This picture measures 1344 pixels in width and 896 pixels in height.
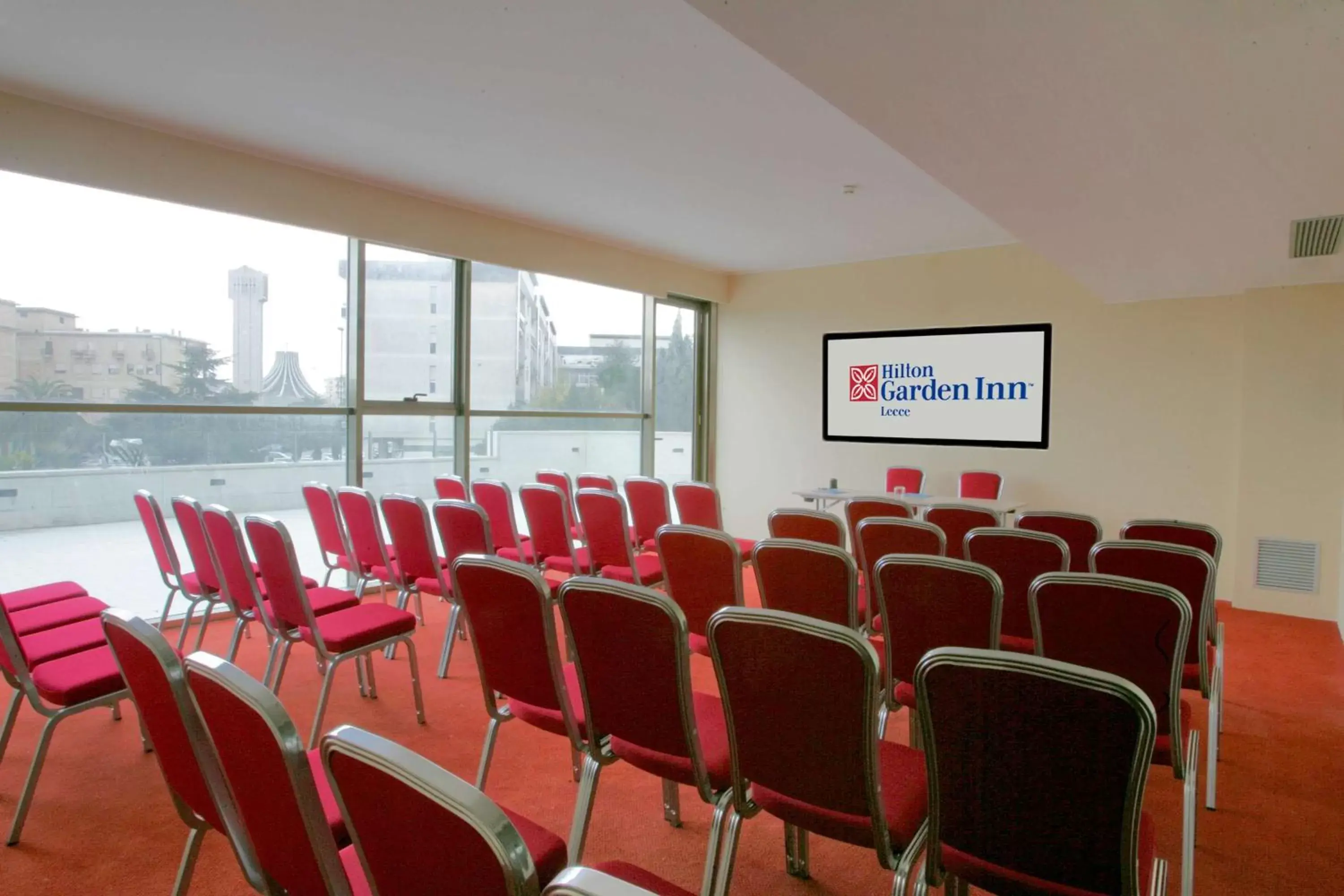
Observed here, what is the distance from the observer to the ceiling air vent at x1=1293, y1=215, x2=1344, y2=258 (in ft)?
13.7

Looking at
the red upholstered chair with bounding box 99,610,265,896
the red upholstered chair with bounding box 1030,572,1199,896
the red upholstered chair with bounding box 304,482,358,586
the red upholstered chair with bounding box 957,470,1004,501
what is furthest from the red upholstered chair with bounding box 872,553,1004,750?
the red upholstered chair with bounding box 957,470,1004,501

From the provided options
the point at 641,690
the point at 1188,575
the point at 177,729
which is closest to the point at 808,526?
the point at 1188,575

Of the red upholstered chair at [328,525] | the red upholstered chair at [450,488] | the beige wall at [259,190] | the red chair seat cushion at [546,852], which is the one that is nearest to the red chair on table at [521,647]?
the red chair seat cushion at [546,852]

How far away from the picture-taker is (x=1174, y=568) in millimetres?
2787

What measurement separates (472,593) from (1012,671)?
1.56 metres

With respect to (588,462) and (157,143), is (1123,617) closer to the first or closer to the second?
(157,143)

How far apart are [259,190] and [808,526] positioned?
14.7 feet

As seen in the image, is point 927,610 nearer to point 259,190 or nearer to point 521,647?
point 521,647

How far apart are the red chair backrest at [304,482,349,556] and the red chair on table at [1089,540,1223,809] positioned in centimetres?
386

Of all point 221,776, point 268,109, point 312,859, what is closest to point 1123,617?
point 312,859

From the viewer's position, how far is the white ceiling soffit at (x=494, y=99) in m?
3.44

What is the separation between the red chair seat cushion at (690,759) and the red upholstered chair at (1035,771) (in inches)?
23.4

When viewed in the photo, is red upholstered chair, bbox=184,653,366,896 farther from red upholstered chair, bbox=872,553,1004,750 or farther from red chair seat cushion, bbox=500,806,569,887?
red upholstered chair, bbox=872,553,1004,750

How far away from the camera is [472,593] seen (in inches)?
91.9
